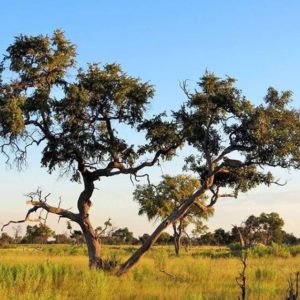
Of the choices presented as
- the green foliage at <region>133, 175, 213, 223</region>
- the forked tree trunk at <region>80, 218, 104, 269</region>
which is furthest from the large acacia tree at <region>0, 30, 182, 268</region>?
the green foliage at <region>133, 175, 213, 223</region>

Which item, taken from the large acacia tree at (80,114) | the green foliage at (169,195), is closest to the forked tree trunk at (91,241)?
the large acacia tree at (80,114)

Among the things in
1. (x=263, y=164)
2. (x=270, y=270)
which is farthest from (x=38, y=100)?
(x=270, y=270)

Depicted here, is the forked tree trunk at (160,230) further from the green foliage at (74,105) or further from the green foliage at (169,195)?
the green foliage at (169,195)

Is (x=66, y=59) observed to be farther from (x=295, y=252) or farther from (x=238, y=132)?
(x=295, y=252)

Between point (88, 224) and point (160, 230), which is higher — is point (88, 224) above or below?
above

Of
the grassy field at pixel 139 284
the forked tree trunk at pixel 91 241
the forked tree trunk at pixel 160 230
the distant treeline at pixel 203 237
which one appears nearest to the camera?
the grassy field at pixel 139 284

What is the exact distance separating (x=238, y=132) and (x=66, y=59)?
7202 millimetres

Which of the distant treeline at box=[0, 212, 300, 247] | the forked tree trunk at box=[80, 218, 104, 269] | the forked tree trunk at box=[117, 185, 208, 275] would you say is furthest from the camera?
the distant treeline at box=[0, 212, 300, 247]

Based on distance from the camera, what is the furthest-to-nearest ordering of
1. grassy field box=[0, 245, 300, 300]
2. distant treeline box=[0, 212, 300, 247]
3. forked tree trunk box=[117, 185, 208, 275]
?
distant treeline box=[0, 212, 300, 247]
forked tree trunk box=[117, 185, 208, 275]
grassy field box=[0, 245, 300, 300]

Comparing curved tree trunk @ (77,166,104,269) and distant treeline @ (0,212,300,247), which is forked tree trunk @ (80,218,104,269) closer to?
curved tree trunk @ (77,166,104,269)

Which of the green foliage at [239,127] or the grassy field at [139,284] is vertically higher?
the green foliage at [239,127]

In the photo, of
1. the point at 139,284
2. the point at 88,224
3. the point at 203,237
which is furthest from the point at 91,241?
the point at 203,237

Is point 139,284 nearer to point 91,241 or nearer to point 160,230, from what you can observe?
point 160,230

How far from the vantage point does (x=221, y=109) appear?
2072 cm
